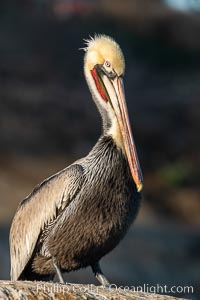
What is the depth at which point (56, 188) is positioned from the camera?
28.0 ft

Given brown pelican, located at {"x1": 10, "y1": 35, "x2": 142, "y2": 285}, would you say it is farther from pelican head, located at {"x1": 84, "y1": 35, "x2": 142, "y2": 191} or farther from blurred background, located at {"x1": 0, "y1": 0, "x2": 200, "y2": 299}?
blurred background, located at {"x1": 0, "y1": 0, "x2": 200, "y2": 299}

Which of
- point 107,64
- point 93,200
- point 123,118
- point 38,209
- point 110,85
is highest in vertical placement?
point 107,64

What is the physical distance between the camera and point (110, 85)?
28.6ft

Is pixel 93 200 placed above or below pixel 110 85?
below

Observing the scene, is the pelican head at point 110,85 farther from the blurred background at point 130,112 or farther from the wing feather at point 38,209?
the blurred background at point 130,112

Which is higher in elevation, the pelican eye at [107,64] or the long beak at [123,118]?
the pelican eye at [107,64]

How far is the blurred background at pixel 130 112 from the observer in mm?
17672

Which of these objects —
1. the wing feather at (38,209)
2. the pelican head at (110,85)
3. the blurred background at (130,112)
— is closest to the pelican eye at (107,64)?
the pelican head at (110,85)

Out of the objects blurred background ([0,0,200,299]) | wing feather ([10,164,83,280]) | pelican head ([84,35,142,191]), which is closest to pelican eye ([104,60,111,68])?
pelican head ([84,35,142,191])

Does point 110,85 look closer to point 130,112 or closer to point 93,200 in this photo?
point 93,200

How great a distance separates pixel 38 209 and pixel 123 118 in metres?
1.04

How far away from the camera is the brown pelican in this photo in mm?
8234

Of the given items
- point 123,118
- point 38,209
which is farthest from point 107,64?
point 38,209

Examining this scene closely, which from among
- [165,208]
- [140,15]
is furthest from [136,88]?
[165,208]
